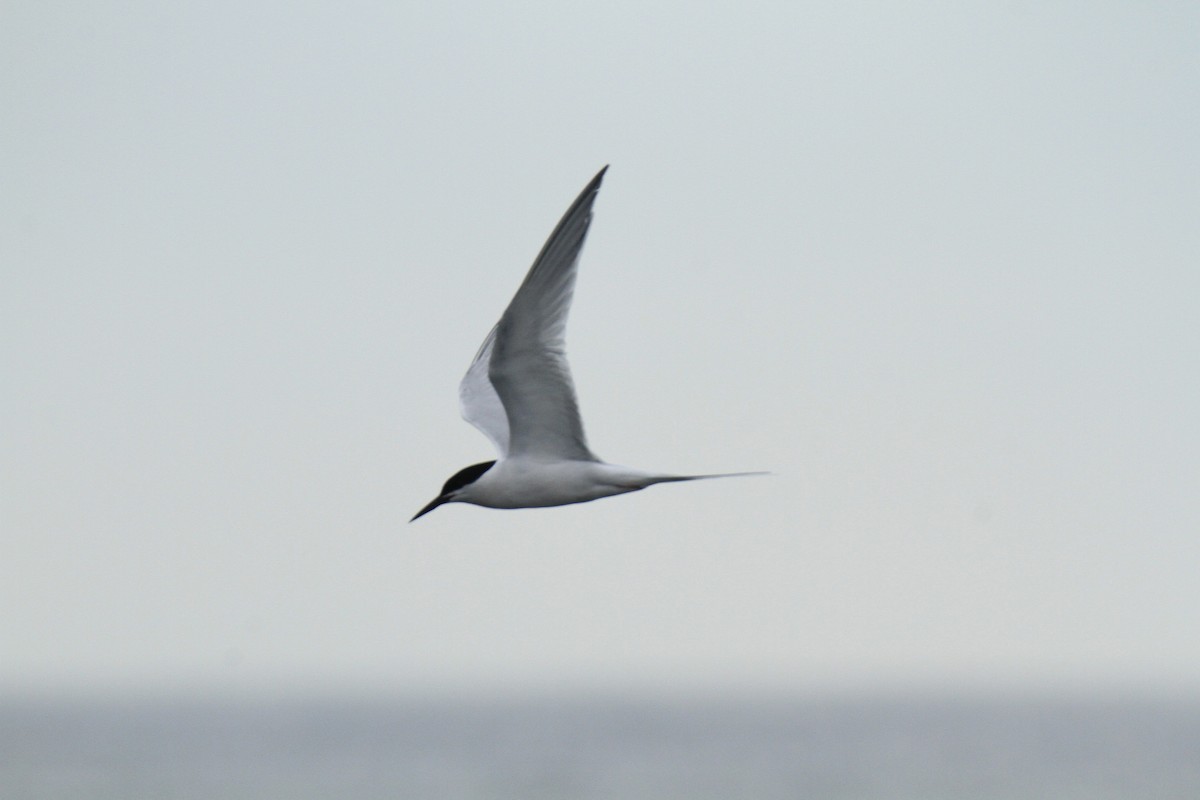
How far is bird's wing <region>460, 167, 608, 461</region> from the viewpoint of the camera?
7.64 meters

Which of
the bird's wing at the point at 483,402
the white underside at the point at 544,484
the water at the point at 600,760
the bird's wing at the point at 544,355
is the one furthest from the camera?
the water at the point at 600,760

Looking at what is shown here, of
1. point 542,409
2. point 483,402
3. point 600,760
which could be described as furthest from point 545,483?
point 600,760

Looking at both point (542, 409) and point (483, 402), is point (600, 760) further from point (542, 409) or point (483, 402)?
point (542, 409)

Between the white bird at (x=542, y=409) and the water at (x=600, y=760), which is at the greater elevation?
the white bird at (x=542, y=409)

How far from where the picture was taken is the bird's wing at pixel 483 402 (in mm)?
8602

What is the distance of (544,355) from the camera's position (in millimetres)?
7961

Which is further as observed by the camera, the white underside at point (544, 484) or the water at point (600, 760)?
the water at point (600, 760)

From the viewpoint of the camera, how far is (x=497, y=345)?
793 centimetres

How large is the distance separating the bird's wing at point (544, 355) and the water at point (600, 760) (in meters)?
33.6

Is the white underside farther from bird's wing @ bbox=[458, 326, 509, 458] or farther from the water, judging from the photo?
the water

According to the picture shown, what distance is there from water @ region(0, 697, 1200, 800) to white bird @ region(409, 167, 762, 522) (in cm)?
3349

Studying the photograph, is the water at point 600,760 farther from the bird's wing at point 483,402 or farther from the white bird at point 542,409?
the white bird at point 542,409

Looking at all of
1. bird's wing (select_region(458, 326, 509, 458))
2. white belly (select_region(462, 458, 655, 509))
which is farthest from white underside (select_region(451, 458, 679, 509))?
bird's wing (select_region(458, 326, 509, 458))

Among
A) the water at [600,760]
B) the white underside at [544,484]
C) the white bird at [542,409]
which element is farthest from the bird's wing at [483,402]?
the water at [600,760]
